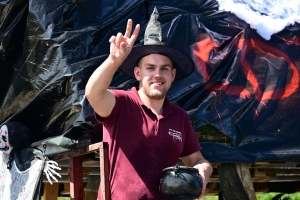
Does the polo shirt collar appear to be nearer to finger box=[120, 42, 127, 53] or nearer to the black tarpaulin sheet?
finger box=[120, 42, 127, 53]

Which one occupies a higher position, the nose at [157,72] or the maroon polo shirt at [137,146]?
the nose at [157,72]

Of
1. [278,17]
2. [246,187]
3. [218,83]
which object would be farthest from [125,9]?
[246,187]

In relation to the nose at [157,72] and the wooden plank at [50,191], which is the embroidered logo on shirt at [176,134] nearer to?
the nose at [157,72]

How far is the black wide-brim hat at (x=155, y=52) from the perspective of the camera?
15.8 feet

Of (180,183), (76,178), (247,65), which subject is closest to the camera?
(180,183)

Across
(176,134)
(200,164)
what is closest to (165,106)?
(176,134)

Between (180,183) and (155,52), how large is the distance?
1008mm

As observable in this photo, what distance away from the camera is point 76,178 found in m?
5.64

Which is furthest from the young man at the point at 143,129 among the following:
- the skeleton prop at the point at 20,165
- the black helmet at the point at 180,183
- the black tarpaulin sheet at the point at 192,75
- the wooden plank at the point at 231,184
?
the wooden plank at the point at 231,184

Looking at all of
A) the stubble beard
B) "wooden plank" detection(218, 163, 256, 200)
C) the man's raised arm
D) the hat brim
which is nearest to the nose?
the stubble beard

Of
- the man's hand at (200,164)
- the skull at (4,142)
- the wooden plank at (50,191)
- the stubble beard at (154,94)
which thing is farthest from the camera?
the wooden plank at (50,191)

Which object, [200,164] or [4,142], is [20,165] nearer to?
[4,142]

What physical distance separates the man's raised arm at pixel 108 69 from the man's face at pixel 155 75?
35 centimetres

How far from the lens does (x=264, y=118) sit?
6160 mm
